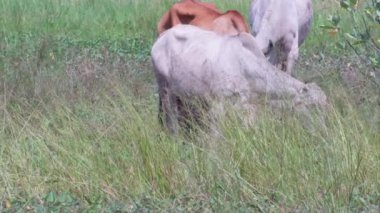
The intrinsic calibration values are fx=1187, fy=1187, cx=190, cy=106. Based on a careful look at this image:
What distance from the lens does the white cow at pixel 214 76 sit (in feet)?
25.8

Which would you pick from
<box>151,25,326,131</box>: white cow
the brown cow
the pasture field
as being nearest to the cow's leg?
the pasture field

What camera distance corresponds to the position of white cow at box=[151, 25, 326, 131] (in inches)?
309

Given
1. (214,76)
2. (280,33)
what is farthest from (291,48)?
(214,76)

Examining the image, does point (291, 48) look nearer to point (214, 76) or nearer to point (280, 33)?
point (280, 33)

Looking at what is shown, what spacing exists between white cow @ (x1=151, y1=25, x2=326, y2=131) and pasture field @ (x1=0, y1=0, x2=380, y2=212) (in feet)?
0.59

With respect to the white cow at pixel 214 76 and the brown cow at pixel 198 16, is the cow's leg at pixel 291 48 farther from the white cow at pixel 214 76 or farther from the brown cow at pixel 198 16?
the white cow at pixel 214 76

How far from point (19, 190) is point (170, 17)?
109 inches

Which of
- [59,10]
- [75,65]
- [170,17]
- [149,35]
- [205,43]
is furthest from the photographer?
[59,10]

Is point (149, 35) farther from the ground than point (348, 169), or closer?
closer

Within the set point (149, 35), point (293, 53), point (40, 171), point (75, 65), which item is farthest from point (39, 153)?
point (149, 35)

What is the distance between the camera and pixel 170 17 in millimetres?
9273

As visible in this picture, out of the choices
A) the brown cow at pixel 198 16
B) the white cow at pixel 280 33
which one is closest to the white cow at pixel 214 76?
the brown cow at pixel 198 16

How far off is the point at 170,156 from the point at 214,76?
100 cm

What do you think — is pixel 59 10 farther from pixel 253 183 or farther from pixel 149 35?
pixel 253 183
